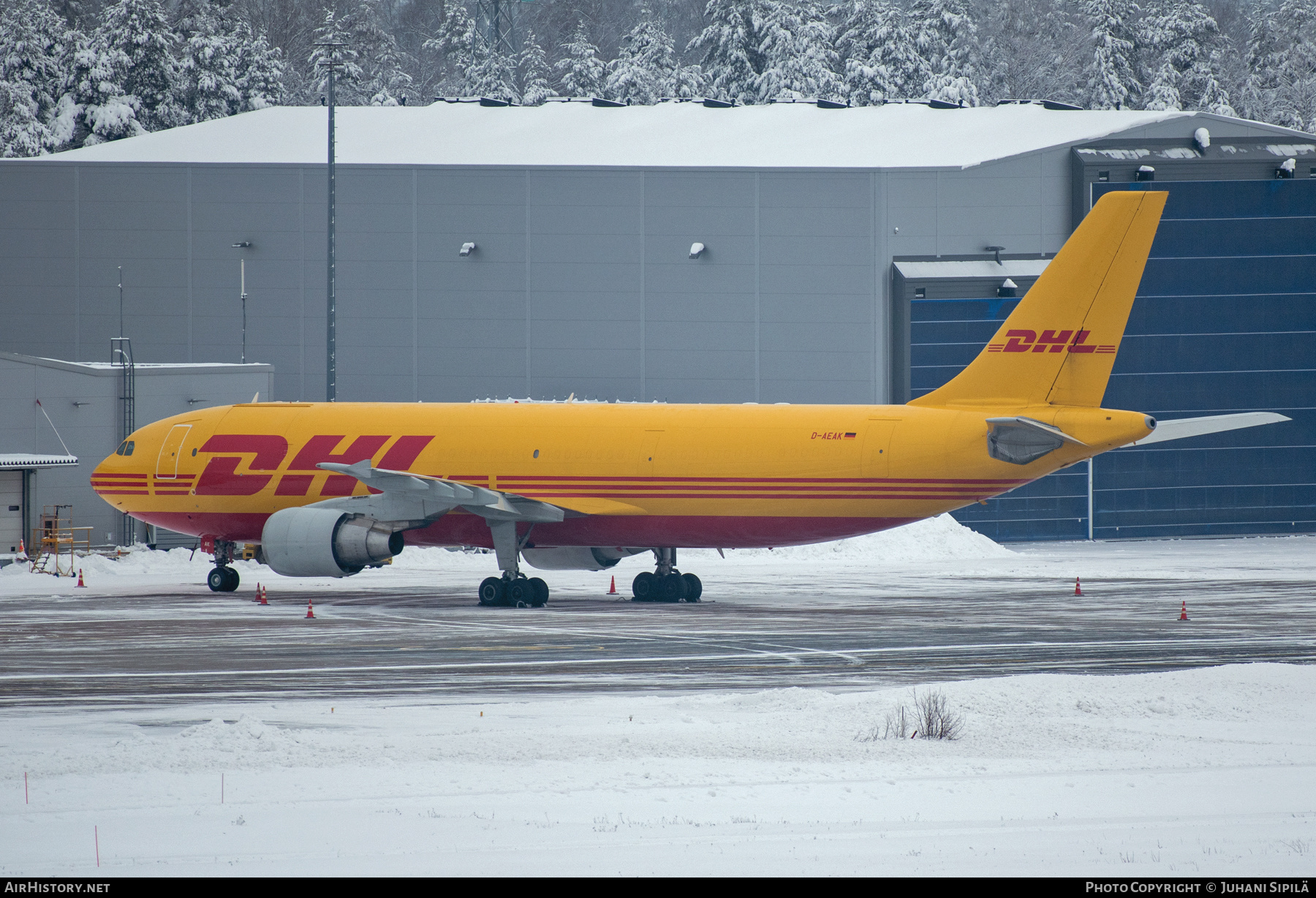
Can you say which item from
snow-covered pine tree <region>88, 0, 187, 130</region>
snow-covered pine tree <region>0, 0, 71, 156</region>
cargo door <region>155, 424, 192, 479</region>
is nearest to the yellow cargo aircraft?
cargo door <region>155, 424, 192, 479</region>

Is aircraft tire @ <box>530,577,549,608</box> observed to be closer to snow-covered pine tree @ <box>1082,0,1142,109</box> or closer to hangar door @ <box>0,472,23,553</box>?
hangar door @ <box>0,472,23,553</box>

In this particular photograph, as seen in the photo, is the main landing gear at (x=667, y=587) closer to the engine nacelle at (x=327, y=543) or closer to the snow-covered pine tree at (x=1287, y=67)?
the engine nacelle at (x=327, y=543)

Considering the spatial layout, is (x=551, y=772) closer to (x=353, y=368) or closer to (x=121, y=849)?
(x=121, y=849)

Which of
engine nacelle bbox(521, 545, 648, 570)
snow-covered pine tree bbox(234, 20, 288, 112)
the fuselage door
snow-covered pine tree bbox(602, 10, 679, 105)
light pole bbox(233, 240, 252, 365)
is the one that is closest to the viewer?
the fuselage door

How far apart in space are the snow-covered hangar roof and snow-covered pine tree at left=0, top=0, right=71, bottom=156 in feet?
81.7

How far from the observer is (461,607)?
105ft

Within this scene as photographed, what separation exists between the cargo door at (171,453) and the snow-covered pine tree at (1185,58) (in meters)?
75.9

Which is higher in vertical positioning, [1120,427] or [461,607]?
[1120,427]

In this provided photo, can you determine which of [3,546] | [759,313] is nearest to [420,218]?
[759,313]

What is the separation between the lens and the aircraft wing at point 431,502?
31828 millimetres

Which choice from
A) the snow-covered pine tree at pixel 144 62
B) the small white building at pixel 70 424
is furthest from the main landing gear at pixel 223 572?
the snow-covered pine tree at pixel 144 62

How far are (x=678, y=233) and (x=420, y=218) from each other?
925 cm

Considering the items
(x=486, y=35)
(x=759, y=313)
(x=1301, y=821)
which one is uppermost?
(x=486, y=35)

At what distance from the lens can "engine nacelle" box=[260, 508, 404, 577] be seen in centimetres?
3222
